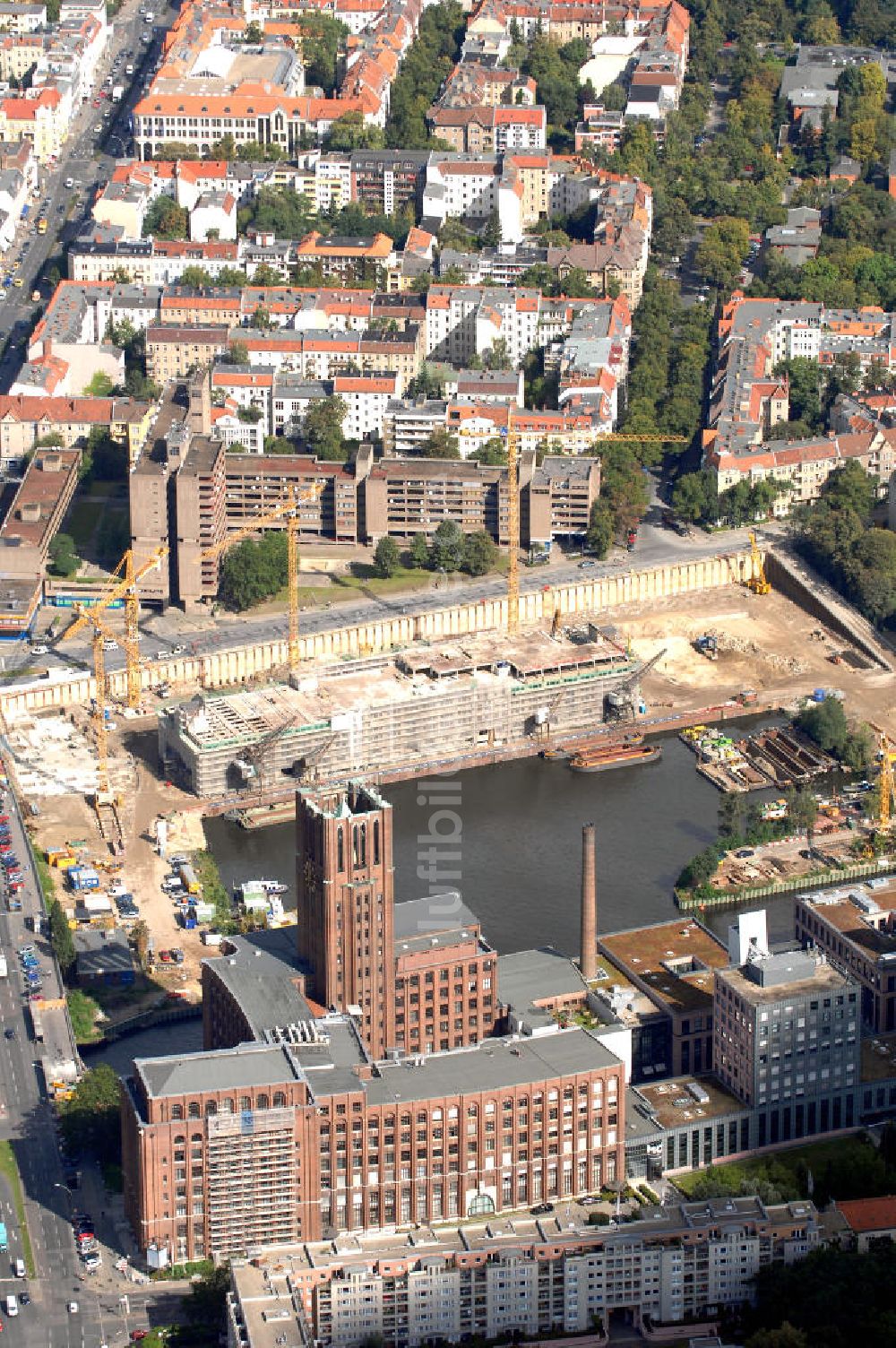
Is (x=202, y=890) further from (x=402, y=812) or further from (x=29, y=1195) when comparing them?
(x=29, y=1195)

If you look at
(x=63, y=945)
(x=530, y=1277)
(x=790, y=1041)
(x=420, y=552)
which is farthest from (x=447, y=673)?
(x=530, y=1277)

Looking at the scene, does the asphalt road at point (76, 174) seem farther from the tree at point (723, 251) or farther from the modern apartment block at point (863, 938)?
the modern apartment block at point (863, 938)

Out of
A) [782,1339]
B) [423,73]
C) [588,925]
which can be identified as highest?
[423,73]

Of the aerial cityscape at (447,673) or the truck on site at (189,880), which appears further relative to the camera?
the truck on site at (189,880)

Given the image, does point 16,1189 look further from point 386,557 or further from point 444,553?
point 444,553

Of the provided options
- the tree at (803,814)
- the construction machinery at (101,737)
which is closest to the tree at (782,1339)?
the tree at (803,814)

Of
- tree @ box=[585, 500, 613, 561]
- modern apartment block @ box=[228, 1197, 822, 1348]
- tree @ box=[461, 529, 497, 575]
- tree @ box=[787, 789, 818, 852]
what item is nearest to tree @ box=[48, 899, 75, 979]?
modern apartment block @ box=[228, 1197, 822, 1348]

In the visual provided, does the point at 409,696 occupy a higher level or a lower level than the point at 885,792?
higher

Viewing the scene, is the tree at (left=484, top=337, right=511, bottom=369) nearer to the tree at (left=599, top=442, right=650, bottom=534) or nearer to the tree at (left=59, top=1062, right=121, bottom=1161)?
the tree at (left=599, top=442, right=650, bottom=534)
